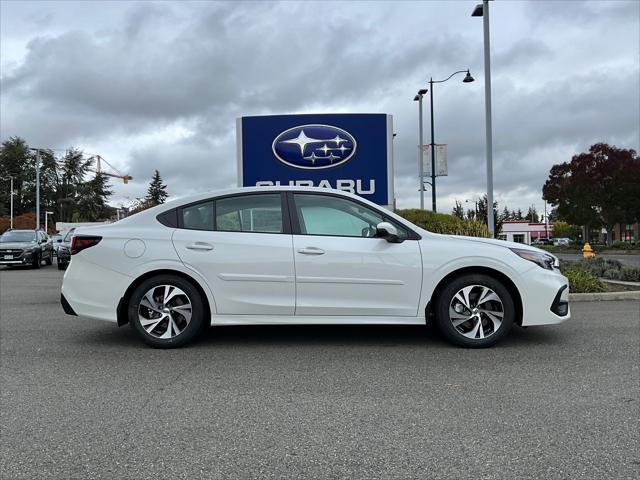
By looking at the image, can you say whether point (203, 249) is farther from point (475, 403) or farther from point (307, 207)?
point (475, 403)

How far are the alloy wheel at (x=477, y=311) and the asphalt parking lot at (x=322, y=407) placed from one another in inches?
8.3

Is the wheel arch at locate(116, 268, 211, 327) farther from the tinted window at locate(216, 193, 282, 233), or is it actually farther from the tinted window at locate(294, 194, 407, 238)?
the tinted window at locate(294, 194, 407, 238)

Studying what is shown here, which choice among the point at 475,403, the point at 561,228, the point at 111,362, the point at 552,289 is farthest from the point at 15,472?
the point at 561,228

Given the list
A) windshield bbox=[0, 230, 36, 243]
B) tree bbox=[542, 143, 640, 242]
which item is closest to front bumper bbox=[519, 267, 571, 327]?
windshield bbox=[0, 230, 36, 243]

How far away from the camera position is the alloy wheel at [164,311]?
5421mm

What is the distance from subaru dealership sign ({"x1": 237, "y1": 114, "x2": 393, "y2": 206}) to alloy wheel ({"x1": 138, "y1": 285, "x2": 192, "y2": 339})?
6114 millimetres

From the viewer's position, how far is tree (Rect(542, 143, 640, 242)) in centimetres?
4325

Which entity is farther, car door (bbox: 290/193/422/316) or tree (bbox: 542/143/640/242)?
tree (bbox: 542/143/640/242)

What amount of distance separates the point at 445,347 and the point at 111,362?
3.24 meters

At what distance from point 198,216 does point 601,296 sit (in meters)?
6.93

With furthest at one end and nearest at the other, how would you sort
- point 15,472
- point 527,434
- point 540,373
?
point 540,373 → point 527,434 → point 15,472

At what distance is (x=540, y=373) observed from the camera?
4543 millimetres

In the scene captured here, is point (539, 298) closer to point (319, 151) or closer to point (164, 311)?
point (164, 311)

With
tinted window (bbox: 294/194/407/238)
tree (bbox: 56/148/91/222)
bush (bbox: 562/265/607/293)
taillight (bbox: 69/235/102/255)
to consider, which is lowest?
bush (bbox: 562/265/607/293)
